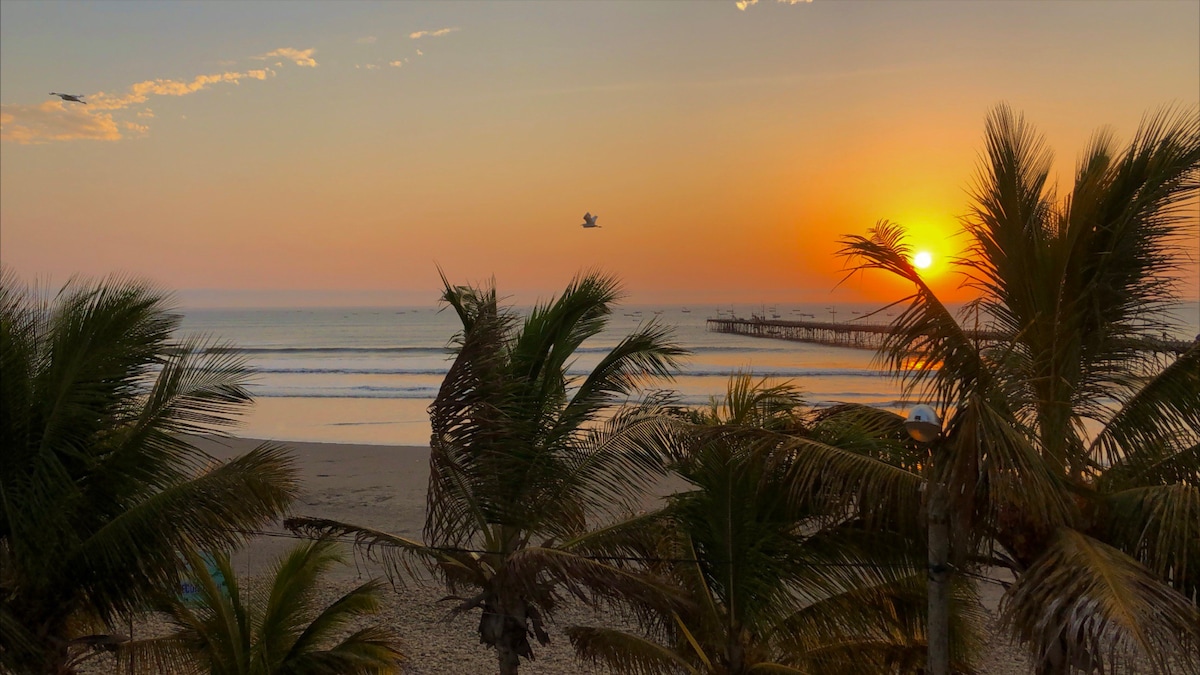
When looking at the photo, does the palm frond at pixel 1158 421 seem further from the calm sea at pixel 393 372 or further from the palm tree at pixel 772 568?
the calm sea at pixel 393 372

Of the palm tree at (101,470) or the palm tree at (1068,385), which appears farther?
the palm tree at (101,470)

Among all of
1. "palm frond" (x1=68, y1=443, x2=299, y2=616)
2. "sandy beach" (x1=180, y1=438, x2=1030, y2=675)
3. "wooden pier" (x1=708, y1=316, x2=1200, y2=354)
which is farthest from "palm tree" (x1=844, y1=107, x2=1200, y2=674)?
"wooden pier" (x1=708, y1=316, x2=1200, y2=354)

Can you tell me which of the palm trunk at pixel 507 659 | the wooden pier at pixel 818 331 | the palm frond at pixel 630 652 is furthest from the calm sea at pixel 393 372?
the palm trunk at pixel 507 659

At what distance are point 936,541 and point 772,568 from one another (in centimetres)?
153

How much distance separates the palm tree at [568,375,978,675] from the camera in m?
6.83

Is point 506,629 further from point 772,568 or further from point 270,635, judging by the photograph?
point 772,568

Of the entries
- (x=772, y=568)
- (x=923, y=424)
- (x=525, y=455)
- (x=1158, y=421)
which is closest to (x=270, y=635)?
(x=525, y=455)

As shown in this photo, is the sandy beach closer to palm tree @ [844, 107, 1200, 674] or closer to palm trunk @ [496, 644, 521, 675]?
palm tree @ [844, 107, 1200, 674]

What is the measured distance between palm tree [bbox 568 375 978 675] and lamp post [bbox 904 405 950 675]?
77 cm

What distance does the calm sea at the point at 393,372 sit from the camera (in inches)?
1289

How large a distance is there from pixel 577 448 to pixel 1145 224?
180 inches

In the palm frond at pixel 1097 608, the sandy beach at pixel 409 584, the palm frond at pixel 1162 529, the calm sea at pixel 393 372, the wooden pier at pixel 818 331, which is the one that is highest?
the wooden pier at pixel 818 331

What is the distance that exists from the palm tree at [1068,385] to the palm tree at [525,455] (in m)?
2.26

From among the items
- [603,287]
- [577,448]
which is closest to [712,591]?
[577,448]
